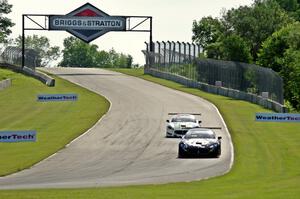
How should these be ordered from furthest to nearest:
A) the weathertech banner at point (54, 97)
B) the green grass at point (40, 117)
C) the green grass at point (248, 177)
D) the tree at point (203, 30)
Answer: the tree at point (203, 30) < the weathertech banner at point (54, 97) < the green grass at point (40, 117) < the green grass at point (248, 177)

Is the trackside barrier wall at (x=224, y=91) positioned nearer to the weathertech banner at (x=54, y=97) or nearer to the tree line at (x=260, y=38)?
the tree line at (x=260, y=38)

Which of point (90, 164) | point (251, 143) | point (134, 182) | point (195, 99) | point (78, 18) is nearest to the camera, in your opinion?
point (134, 182)

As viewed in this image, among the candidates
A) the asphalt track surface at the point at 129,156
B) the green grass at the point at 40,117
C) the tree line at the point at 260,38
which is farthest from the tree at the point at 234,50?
the asphalt track surface at the point at 129,156

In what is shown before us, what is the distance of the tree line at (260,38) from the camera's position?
85938 mm

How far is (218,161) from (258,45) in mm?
88219

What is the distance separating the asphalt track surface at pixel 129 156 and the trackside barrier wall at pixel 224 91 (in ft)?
13.3

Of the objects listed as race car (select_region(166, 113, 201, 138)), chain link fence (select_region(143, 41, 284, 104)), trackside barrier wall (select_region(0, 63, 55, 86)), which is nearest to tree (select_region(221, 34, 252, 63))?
chain link fence (select_region(143, 41, 284, 104))

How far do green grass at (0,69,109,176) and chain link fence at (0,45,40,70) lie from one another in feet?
29.0

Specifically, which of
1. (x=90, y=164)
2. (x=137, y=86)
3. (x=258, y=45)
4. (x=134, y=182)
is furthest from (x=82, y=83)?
(x=134, y=182)

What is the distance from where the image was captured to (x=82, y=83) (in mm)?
85500

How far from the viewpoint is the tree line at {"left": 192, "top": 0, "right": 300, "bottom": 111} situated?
85938 mm

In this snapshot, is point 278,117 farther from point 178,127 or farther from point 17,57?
point 17,57

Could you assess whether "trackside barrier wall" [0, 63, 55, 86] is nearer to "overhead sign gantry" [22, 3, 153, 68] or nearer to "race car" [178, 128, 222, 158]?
"overhead sign gantry" [22, 3, 153, 68]

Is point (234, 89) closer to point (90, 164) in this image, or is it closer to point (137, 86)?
point (137, 86)
